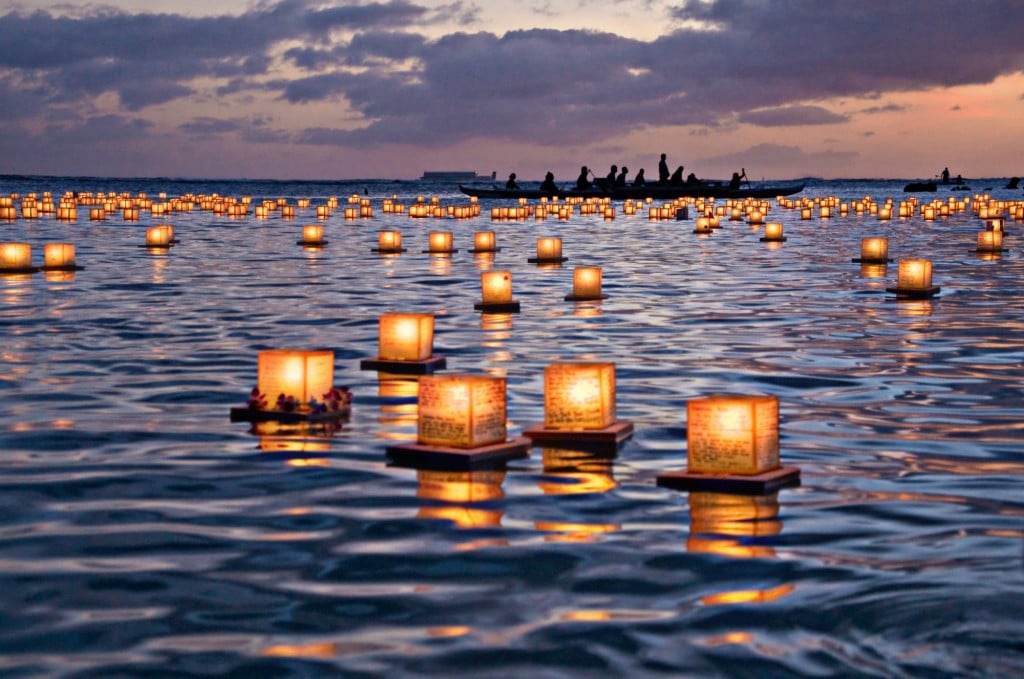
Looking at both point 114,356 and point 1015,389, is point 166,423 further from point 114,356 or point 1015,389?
point 1015,389

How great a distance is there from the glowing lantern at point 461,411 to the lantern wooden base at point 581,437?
0.63 meters

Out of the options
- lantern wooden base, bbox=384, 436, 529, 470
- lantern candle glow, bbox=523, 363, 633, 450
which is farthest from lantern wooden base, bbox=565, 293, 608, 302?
lantern wooden base, bbox=384, 436, 529, 470

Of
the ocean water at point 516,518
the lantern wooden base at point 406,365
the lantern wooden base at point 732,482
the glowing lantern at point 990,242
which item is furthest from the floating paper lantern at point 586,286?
the glowing lantern at point 990,242

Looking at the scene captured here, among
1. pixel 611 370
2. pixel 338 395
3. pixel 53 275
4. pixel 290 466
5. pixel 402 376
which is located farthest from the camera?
pixel 53 275

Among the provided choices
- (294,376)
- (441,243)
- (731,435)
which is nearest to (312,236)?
(441,243)

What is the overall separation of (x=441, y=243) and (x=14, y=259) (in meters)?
12.0

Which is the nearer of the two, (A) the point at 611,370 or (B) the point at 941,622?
(B) the point at 941,622

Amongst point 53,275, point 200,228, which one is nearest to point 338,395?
point 53,275

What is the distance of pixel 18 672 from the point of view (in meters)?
6.45

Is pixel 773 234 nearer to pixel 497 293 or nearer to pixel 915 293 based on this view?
pixel 915 293

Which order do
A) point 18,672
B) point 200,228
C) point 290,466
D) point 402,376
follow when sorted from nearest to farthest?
point 18,672 → point 290,466 → point 402,376 → point 200,228

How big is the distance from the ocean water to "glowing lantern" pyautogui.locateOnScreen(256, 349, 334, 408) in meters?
0.55

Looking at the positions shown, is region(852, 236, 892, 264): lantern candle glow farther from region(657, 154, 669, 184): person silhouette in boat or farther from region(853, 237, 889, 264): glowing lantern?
region(657, 154, 669, 184): person silhouette in boat

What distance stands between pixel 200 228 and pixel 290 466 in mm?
46097
